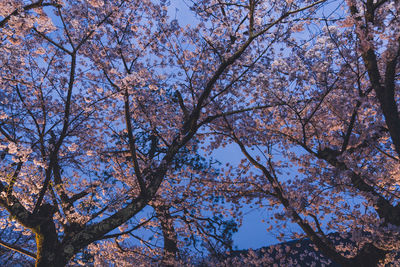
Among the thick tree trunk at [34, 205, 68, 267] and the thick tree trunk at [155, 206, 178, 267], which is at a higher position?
the thick tree trunk at [155, 206, 178, 267]

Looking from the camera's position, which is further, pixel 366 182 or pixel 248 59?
pixel 248 59

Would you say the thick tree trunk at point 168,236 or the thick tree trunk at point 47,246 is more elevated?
the thick tree trunk at point 168,236

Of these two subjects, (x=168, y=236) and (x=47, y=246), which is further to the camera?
(x=168, y=236)

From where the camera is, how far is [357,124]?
6438mm

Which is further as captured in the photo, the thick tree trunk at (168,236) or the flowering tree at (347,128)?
the thick tree trunk at (168,236)

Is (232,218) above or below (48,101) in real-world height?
below

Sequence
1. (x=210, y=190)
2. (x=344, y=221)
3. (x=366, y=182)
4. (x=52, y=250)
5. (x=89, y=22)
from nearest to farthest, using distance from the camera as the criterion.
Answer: (x=52, y=250) → (x=366, y=182) → (x=89, y=22) → (x=344, y=221) → (x=210, y=190)

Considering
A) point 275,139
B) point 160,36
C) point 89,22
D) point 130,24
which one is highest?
point 160,36

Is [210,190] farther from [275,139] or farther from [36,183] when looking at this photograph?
[36,183]

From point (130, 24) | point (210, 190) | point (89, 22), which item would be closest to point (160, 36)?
point (130, 24)

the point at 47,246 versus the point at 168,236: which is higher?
the point at 168,236

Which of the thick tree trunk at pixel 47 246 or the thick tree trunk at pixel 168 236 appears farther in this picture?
the thick tree trunk at pixel 168 236

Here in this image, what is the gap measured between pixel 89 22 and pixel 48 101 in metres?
4.14

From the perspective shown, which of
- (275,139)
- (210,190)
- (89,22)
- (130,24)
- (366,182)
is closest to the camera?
(366,182)
